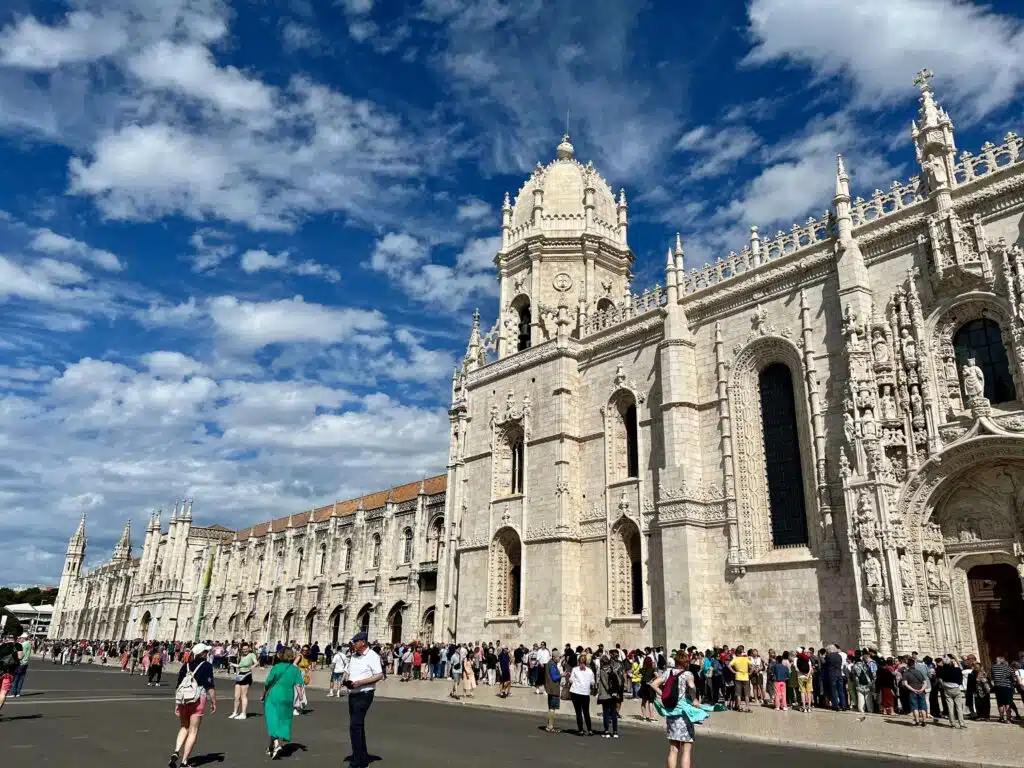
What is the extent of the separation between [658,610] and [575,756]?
13447 mm

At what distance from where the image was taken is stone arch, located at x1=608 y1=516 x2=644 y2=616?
25172 mm

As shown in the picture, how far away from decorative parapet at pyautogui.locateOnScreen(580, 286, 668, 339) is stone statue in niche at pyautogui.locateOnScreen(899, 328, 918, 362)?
883cm

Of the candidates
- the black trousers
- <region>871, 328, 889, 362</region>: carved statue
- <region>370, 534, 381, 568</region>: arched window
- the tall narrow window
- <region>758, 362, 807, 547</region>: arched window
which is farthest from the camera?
<region>370, 534, 381, 568</region>: arched window

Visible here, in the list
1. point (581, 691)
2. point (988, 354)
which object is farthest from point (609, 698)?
point (988, 354)

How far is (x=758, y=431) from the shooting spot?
76.7 ft

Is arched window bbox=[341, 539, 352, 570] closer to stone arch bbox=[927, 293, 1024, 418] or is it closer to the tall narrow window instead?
the tall narrow window

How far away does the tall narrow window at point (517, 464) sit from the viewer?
30.5m

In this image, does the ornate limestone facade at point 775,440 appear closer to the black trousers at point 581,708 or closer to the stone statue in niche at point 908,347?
the stone statue in niche at point 908,347

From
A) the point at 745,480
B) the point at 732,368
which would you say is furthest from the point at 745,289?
the point at 745,480

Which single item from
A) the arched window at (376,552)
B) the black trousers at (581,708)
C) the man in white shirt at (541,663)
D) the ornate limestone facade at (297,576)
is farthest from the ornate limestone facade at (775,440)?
the arched window at (376,552)

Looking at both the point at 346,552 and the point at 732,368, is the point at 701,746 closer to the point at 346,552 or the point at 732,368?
the point at 732,368

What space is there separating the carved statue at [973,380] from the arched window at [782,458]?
4.75 metres

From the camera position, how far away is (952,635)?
18172 mm

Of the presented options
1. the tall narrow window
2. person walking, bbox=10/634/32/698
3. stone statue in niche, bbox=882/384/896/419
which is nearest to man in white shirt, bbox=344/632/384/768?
person walking, bbox=10/634/32/698
